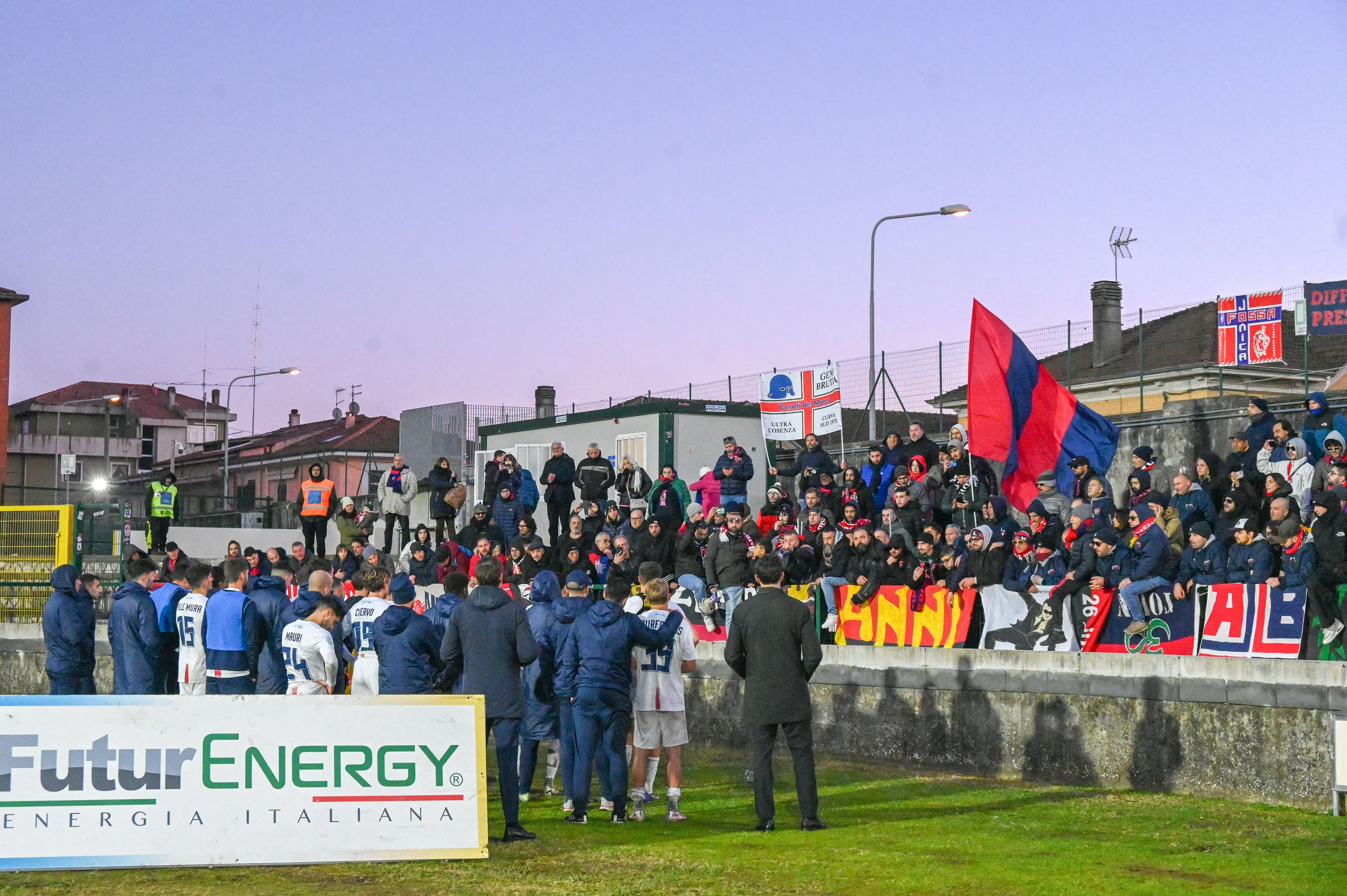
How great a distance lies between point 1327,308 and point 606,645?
1861 cm

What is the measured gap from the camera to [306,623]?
1111 centimetres

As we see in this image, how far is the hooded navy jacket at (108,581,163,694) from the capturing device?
45.0 ft

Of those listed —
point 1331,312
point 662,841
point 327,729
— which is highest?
point 1331,312

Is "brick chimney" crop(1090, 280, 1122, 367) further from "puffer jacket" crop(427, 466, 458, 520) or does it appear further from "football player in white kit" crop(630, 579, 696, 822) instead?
"football player in white kit" crop(630, 579, 696, 822)

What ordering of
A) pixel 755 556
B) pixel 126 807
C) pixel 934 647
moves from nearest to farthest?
pixel 126 807 < pixel 934 647 < pixel 755 556

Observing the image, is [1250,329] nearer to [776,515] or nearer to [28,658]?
[776,515]

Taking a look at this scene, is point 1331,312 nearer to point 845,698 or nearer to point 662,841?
point 845,698

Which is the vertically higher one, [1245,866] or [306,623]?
[306,623]

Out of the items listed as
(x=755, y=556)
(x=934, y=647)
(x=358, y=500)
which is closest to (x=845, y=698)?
(x=934, y=647)

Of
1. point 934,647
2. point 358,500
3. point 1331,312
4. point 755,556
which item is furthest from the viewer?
point 358,500

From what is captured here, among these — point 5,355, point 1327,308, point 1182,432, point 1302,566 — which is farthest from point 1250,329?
point 5,355

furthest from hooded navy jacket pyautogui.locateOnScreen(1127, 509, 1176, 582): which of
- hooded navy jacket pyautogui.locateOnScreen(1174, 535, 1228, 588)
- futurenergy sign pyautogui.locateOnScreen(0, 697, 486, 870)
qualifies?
futurenergy sign pyautogui.locateOnScreen(0, 697, 486, 870)

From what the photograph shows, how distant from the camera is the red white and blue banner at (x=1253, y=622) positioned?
1332 cm

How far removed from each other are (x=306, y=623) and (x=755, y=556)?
8.32 meters
